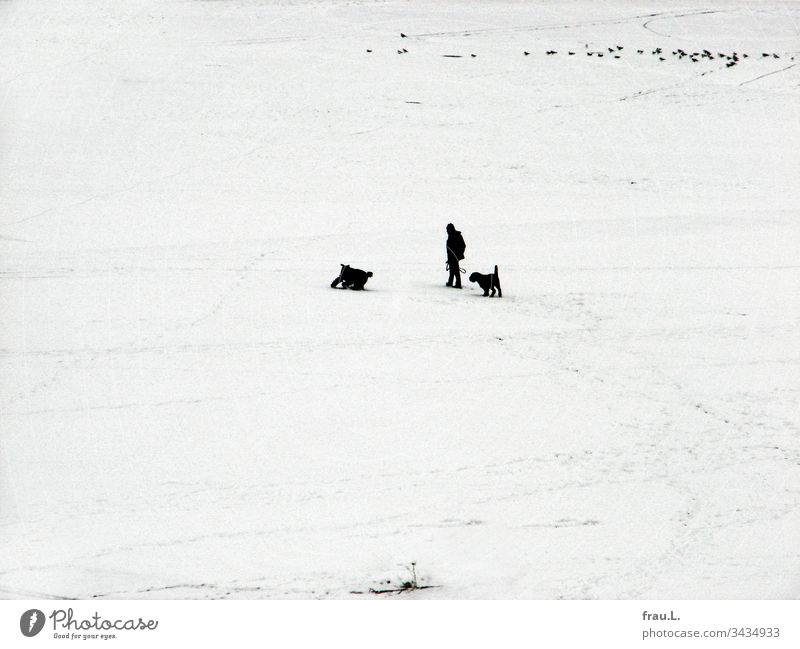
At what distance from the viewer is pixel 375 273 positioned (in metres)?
13.1

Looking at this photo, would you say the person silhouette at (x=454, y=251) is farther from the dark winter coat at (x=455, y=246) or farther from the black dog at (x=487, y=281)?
the black dog at (x=487, y=281)

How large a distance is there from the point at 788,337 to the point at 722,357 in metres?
1.12

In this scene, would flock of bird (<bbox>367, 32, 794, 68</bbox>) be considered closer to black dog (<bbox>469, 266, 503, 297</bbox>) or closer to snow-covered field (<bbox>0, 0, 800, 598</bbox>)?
snow-covered field (<bbox>0, 0, 800, 598</bbox>)

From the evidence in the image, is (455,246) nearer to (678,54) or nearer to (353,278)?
(353,278)

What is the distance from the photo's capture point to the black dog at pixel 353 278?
12.0 metres

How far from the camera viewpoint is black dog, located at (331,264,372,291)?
12016mm

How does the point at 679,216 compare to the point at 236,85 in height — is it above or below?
below
